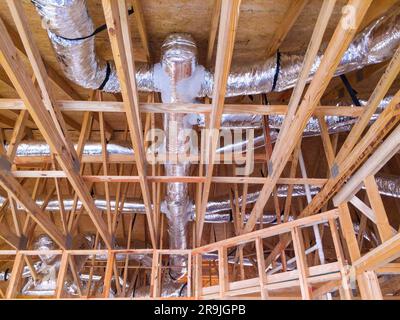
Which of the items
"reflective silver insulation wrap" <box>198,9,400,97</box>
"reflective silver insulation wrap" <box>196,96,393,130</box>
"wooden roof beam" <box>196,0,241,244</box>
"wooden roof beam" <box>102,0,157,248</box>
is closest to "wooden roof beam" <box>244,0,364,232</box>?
"reflective silver insulation wrap" <box>198,9,400,97</box>

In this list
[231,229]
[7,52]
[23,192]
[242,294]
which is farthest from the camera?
[231,229]

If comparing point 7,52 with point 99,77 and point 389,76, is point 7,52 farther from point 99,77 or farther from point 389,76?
point 389,76

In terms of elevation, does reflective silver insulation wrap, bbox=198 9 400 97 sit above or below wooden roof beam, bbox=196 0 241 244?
above

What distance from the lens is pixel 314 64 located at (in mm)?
3086

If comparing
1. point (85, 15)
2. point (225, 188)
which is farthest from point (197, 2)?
point (225, 188)

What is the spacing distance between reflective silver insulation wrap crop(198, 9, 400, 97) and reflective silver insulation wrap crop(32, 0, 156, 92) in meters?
0.89

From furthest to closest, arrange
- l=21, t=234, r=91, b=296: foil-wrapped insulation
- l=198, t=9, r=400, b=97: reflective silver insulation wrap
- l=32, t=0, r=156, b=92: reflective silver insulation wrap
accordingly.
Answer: l=21, t=234, r=91, b=296: foil-wrapped insulation, l=198, t=9, r=400, b=97: reflective silver insulation wrap, l=32, t=0, r=156, b=92: reflective silver insulation wrap

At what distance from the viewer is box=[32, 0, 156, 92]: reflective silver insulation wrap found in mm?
2572

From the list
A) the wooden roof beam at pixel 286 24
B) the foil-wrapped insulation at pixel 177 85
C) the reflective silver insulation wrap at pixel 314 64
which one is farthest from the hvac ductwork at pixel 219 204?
the wooden roof beam at pixel 286 24

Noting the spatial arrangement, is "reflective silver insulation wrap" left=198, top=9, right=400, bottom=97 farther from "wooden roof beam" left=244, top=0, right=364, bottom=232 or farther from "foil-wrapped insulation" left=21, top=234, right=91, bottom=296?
"foil-wrapped insulation" left=21, top=234, right=91, bottom=296

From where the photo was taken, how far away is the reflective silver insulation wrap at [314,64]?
9.17 ft

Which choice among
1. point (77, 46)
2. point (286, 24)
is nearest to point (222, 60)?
point (77, 46)

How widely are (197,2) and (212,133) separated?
49.7 inches
